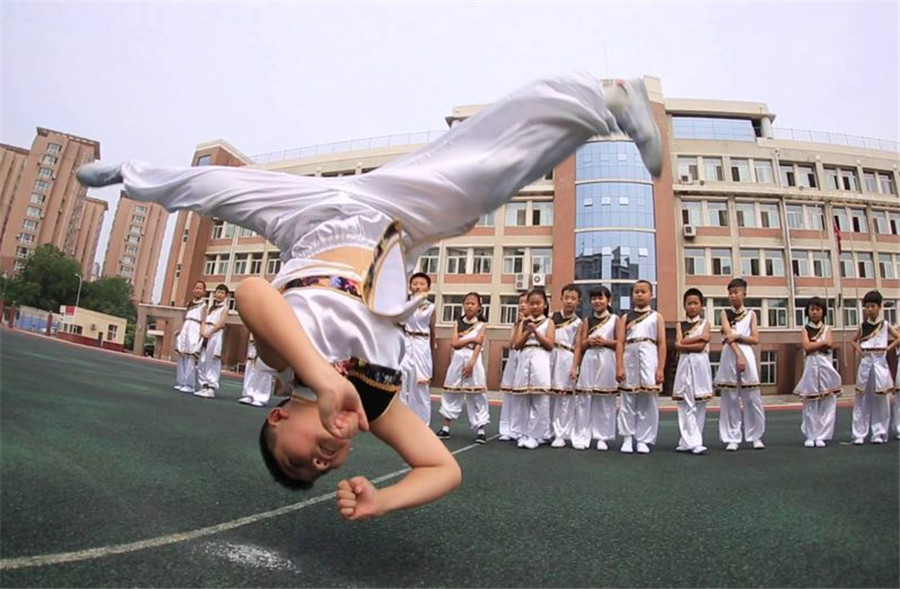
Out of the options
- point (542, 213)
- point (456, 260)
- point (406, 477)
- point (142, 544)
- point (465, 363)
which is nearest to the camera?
point (406, 477)

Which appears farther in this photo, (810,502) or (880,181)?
(880,181)

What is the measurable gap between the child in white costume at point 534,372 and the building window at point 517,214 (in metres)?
18.0

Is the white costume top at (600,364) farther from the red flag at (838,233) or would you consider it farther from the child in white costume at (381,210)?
the red flag at (838,233)

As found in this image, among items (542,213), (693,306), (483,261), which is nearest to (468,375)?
(693,306)

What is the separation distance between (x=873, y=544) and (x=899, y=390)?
17.3ft

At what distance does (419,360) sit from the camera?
636 centimetres

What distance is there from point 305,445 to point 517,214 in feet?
75.7

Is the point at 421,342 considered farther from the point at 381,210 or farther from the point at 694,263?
the point at 694,263

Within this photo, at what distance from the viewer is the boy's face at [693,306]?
17.8 ft

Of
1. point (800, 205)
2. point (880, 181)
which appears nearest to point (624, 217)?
point (800, 205)

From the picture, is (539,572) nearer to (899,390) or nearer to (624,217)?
(899,390)

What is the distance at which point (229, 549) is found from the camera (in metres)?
1.82

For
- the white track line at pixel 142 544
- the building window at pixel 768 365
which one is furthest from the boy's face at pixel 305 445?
the building window at pixel 768 365

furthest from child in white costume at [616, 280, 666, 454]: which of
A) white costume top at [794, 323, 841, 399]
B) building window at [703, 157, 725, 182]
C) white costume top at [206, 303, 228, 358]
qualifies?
building window at [703, 157, 725, 182]
